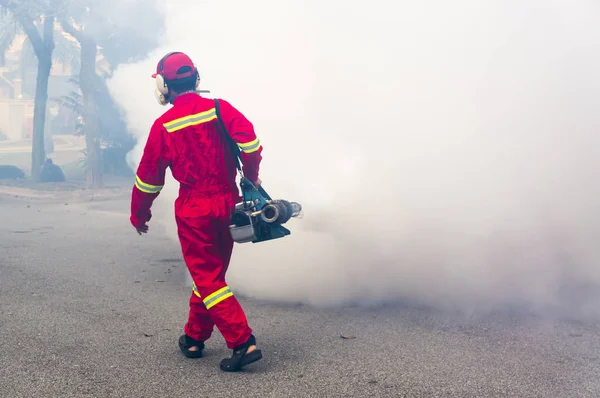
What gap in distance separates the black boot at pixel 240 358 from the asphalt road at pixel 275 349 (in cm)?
5

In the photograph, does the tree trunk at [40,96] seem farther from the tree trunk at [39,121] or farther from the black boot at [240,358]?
the black boot at [240,358]

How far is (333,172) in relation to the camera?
581 centimetres

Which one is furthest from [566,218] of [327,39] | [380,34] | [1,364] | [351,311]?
[1,364]

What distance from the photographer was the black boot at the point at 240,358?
412 centimetres

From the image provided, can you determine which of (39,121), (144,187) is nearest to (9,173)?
(39,121)

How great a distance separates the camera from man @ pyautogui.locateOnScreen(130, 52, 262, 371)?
4.30 meters

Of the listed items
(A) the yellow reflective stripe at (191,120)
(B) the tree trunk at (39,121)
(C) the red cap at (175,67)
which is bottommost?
(B) the tree trunk at (39,121)

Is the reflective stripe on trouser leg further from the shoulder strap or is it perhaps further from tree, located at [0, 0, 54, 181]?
tree, located at [0, 0, 54, 181]

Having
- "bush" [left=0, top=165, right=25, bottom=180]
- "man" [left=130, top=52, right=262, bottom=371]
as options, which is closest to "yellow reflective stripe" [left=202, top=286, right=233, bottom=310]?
"man" [left=130, top=52, right=262, bottom=371]

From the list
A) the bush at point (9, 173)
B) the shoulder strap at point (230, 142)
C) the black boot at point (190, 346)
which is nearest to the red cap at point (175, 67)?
the shoulder strap at point (230, 142)

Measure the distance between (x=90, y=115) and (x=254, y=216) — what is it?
19.5 m

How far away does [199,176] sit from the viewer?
4.36 metres

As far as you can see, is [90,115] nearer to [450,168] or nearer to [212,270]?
[450,168]

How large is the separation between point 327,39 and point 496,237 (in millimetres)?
2374
